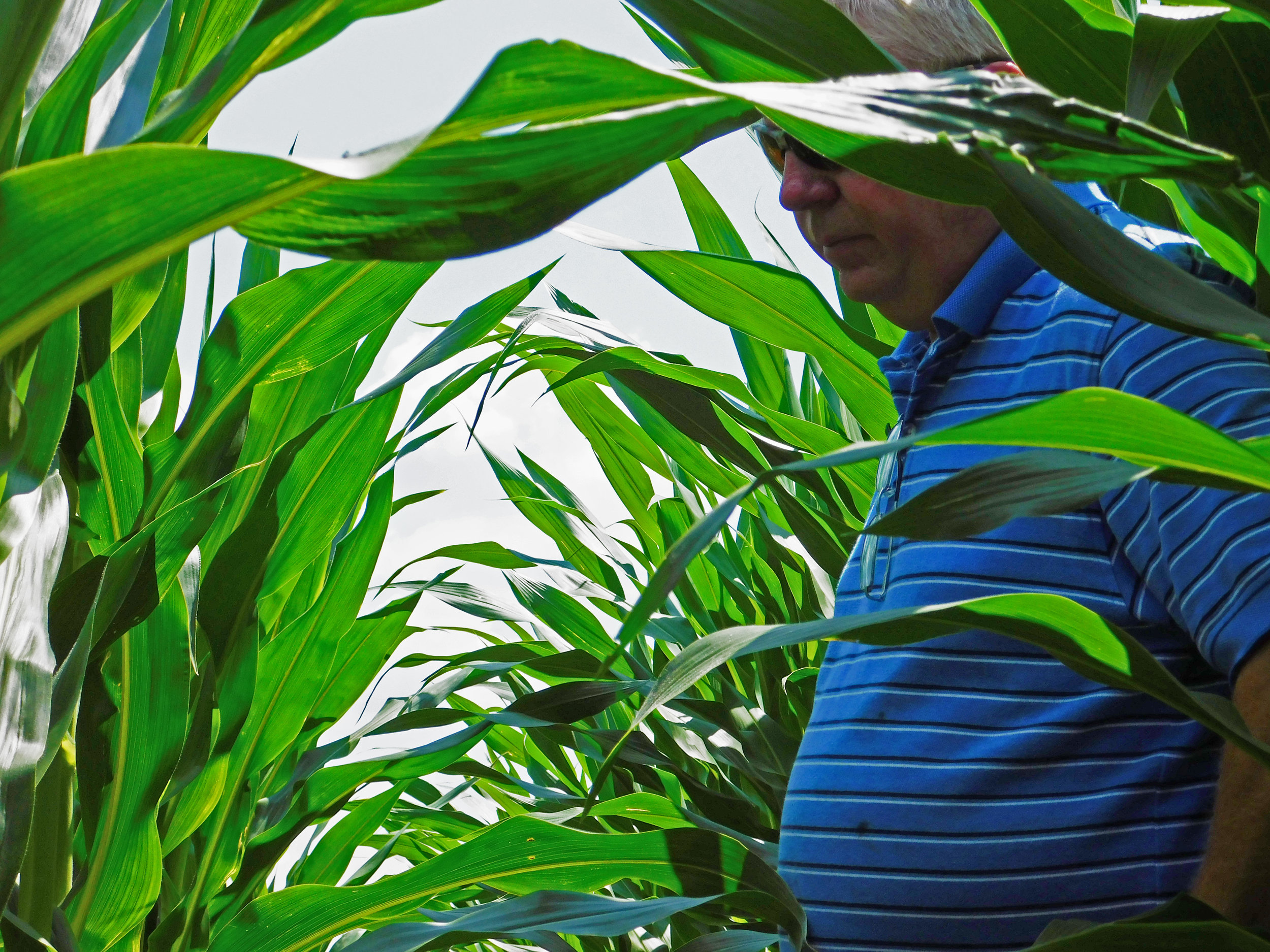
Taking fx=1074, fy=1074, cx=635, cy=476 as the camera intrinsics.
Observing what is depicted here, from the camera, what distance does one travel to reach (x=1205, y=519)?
17.4 inches

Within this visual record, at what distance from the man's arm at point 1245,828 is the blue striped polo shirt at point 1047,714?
1cm

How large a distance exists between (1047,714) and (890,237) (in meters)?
0.34

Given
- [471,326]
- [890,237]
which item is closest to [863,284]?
[890,237]

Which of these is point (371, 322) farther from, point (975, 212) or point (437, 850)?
point (437, 850)

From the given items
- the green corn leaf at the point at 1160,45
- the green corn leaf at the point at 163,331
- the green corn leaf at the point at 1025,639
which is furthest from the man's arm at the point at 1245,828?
the green corn leaf at the point at 163,331

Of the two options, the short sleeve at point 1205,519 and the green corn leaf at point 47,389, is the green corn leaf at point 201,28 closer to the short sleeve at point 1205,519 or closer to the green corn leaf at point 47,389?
the green corn leaf at point 47,389

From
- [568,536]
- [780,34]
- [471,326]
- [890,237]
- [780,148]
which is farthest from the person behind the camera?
[568,536]

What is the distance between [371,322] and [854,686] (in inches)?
13.6

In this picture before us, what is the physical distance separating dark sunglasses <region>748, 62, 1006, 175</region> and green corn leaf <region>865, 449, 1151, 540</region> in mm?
376

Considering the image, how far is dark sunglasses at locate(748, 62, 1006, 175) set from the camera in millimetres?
730

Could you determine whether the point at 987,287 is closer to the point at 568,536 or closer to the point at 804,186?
the point at 804,186

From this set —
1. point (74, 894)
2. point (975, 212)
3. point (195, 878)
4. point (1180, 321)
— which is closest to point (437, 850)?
point (195, 878)

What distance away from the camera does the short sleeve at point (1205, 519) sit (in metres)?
0.42

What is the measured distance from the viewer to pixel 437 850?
4.20 ft
